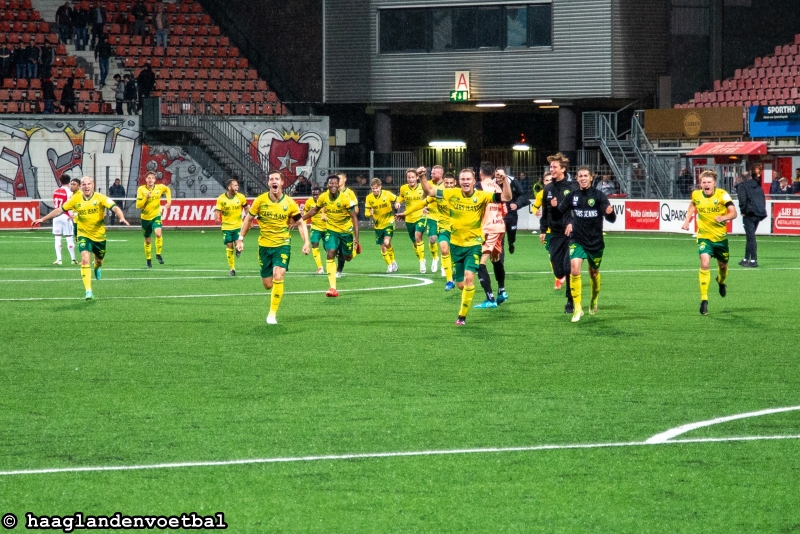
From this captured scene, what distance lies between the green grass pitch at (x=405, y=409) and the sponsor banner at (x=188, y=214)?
24.0 metres

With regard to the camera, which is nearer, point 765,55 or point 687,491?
point 687,491

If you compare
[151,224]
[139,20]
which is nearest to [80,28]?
[139,20]

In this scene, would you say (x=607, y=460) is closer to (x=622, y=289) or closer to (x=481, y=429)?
(x=481, y=429)

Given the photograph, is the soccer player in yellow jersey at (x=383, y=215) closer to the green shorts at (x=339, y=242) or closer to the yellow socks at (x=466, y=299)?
the green shorts at (x=339, y=242)

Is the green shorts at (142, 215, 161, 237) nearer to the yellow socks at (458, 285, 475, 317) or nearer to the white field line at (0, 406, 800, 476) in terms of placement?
the yellow socks at (458, 285, 475, 317)

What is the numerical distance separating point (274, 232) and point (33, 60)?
111 ft

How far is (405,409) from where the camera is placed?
390 inches

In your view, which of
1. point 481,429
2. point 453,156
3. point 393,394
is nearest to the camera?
point 481,429

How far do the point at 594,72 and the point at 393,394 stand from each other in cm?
3881

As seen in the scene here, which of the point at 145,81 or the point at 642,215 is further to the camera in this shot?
A: the point at 145,81

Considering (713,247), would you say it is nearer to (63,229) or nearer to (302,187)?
(63,229)

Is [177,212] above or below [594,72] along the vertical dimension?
below

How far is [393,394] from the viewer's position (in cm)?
1062

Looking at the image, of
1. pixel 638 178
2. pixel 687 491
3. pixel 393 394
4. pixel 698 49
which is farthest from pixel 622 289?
pixel 698 49
